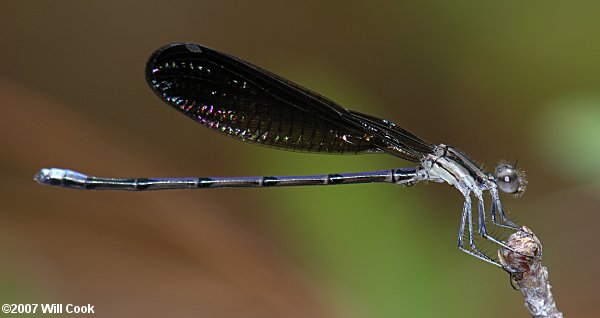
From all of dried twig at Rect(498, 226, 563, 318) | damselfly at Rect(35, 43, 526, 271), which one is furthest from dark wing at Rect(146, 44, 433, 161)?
dried twig at Rect(498, 226, 563, 318)

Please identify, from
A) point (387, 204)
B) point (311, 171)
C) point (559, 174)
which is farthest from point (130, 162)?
point (559, 174)

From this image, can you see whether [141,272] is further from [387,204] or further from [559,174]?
[559,174]

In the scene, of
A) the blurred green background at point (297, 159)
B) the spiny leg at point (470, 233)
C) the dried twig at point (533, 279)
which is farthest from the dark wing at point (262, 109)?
the dried twig at point (533, 279)

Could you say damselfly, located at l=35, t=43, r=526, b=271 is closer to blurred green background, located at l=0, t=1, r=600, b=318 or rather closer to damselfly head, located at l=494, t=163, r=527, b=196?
damselfly head, located at l=494, t=163, r=527, b=196

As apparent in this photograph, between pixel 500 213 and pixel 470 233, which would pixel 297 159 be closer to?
pixel 470 233

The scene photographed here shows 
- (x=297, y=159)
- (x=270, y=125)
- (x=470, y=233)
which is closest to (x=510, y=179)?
(x=470, y=233)
